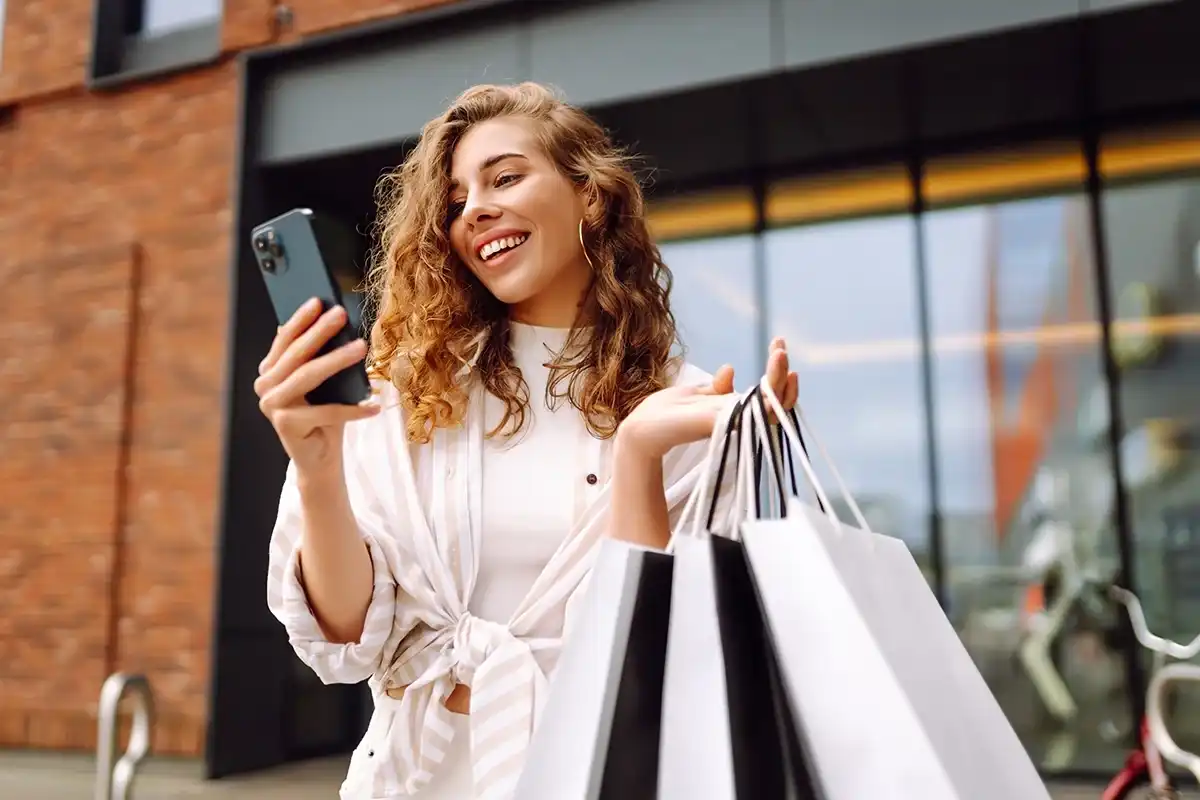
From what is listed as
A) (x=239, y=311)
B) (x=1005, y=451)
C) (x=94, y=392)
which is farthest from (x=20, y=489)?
(x=1005, y=451)

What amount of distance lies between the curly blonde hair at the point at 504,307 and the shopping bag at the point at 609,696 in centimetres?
56

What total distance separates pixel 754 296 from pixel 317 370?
589 centimetres

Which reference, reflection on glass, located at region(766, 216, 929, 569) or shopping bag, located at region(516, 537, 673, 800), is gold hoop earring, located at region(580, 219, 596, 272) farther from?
reflection on glass, located at region(766, 216, 929, 569)

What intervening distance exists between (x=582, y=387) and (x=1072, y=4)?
14.4ft

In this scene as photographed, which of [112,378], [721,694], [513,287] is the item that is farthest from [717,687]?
[112,378]

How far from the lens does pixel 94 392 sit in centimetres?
710

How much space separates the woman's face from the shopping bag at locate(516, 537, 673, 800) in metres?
0.67

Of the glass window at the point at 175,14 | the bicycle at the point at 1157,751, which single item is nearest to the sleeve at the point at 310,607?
the bicycle at the point at 1157,751

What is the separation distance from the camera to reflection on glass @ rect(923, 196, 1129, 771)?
231 inches

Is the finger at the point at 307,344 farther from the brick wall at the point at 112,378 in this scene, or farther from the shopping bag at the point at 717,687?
the brick wall at the point at 112,378

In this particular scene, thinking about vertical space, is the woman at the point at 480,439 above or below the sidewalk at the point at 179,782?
above

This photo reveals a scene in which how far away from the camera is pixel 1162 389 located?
19.4ft

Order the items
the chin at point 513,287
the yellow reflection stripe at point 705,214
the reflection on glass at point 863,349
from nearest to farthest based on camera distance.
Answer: the chin at point 513,287 → the reflection on glass at point 863,349 → the yellow reflection stripe at point 705,214

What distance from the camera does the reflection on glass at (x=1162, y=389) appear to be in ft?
18.8
